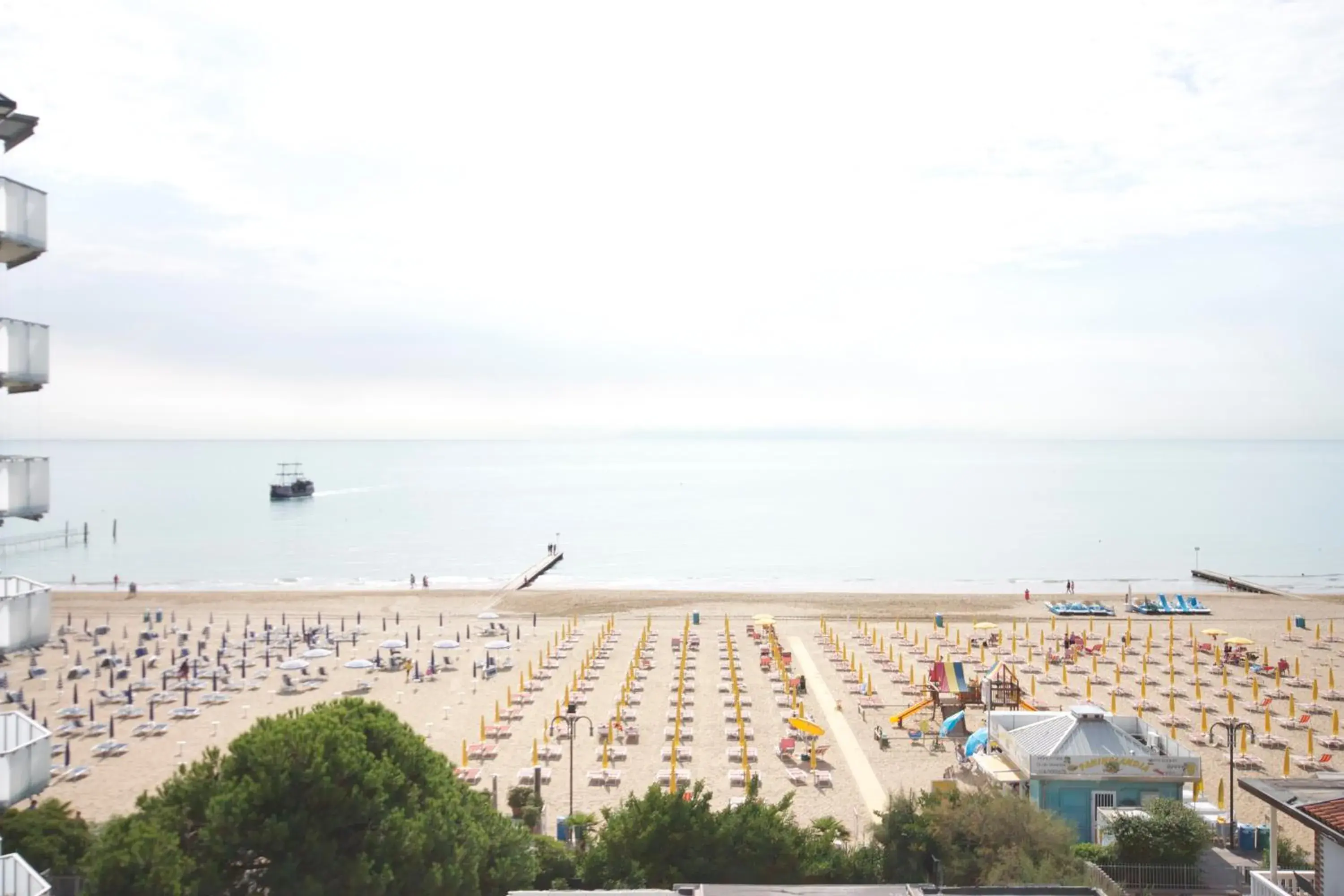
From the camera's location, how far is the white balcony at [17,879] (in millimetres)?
9836

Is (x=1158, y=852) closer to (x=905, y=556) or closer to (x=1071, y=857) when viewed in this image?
(x=1071, y=857)

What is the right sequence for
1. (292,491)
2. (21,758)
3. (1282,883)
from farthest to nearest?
1. (292,491)
2. (1282,883)
3. (21,758)

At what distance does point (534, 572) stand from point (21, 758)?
198 ft

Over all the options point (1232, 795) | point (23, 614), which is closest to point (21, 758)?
point (23, 614)

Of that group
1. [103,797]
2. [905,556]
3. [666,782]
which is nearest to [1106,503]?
[905,556]

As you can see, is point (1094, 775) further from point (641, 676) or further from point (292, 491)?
point (292, 491)

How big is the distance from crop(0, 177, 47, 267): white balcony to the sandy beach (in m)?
16.5

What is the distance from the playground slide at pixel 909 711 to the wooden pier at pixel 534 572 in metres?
35.9

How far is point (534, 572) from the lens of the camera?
70188 mm

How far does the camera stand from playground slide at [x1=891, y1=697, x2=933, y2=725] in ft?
95.1

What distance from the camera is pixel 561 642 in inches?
1639

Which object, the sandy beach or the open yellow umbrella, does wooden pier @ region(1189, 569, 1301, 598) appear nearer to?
the sandy beach

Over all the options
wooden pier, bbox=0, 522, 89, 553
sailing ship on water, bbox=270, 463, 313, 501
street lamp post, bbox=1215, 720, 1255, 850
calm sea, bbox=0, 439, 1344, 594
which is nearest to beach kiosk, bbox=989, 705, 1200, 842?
street lamp post, bbox=1215, 720, 1255, 850

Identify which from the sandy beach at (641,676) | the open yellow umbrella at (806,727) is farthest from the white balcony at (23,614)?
the open yellow umbrella at (806,727)
